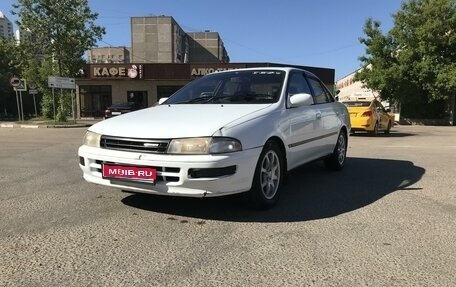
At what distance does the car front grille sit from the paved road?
727 mm

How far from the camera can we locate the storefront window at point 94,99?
38.2m

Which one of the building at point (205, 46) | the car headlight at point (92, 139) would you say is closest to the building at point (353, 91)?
the car headlight at point (92, 139)

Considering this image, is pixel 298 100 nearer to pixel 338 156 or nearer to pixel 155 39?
pixel 338 156

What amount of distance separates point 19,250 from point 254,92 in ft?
10.5

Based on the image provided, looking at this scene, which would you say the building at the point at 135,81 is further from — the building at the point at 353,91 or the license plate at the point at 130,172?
the license plate at the point at 130,172

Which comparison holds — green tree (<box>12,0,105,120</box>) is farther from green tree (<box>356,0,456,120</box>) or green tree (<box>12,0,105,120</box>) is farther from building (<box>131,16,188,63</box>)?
building (<box>131,16,188,63</box>)

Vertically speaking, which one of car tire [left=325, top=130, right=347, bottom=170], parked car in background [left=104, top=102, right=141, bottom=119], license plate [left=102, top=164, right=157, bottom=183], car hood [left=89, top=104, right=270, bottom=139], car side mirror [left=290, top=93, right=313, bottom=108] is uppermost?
car side mirror [left=290, top=93, right=313, bottom=108]

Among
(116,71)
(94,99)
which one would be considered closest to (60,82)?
(116,71)

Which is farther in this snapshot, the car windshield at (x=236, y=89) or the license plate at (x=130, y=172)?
the car windshield at (x=236, y=89)

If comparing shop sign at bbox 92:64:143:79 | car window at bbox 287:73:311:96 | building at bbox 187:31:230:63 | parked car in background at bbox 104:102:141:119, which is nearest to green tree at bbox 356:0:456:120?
parked car in background at bbox 104:102:141:119

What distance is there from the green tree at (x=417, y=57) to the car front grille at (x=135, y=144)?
79.4ft

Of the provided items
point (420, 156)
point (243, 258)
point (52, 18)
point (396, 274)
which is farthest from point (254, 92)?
point (52, 18)

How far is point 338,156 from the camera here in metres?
7.60

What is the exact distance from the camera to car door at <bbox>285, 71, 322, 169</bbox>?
5.61 meters
